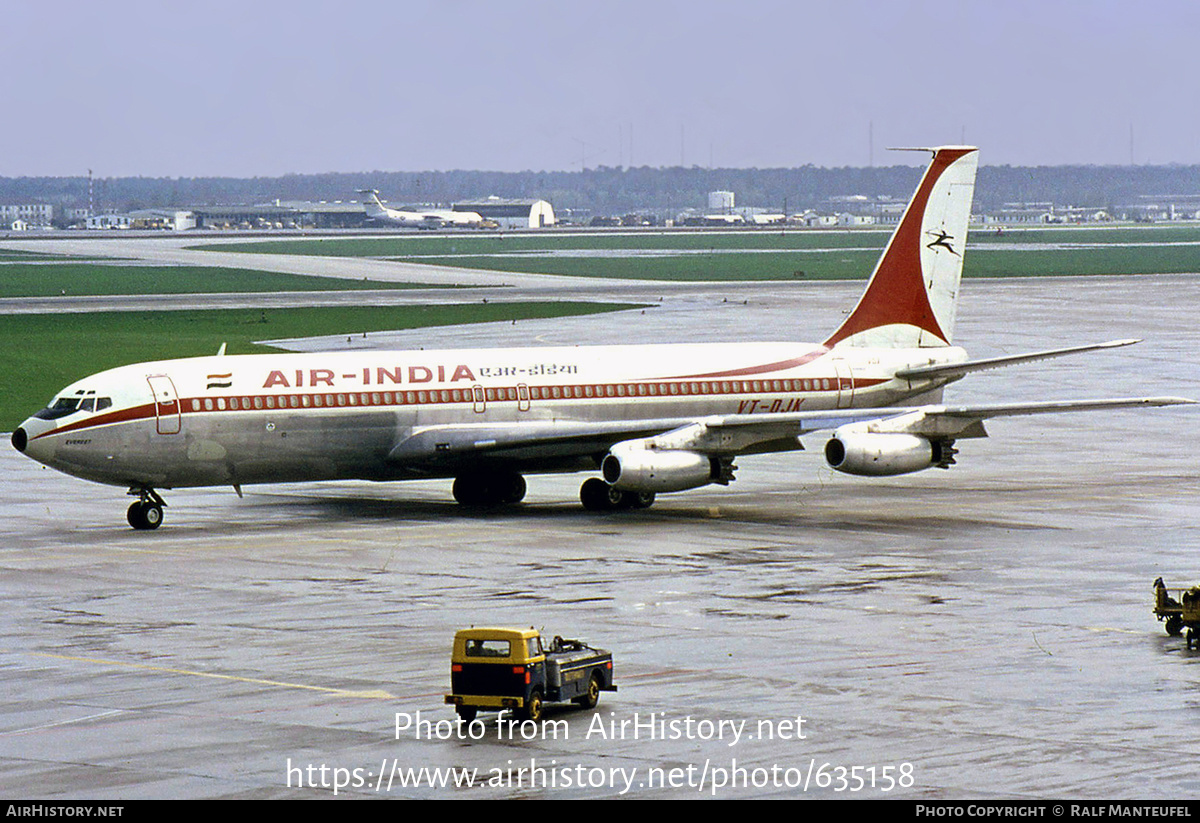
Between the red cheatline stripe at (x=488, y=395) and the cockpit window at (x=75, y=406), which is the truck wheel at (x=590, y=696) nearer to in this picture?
the red cheatline stripe at (x=488, y=395)

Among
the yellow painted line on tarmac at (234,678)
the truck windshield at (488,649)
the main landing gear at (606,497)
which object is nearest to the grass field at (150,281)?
the main landing gear at (606,497)

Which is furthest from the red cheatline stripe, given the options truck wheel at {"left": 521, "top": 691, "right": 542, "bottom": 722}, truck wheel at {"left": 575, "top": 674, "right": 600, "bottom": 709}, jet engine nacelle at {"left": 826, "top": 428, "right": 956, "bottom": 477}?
truck wheel at {"left": 521, "top": 691, "right": 542, "bottom": 722}

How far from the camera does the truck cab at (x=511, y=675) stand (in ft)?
80.6

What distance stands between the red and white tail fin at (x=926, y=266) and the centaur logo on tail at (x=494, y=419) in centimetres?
189

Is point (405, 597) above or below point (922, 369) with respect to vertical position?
below

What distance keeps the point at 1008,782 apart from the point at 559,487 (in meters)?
32.8

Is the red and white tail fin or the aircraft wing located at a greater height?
the red and white tail fin

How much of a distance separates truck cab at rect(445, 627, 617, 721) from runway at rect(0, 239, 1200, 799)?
53 cm

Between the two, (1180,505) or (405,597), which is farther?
(1180,505)

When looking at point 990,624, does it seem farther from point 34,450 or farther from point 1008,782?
point 34,450

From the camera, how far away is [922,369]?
52094 millimetres

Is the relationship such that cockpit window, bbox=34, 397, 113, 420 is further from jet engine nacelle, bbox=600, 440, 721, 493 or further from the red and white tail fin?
the red and white tail fin

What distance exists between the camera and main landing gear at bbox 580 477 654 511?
4734 cm
